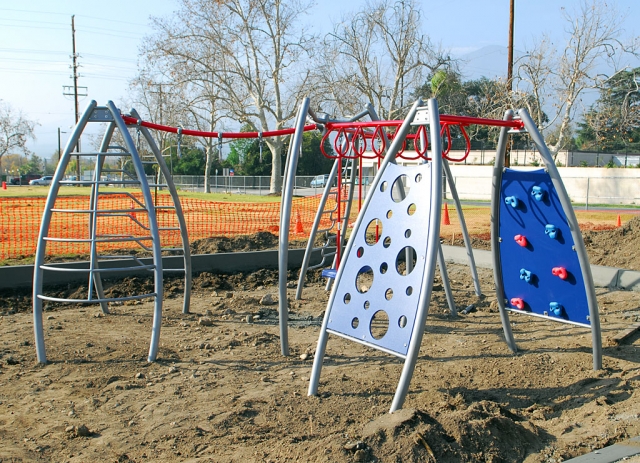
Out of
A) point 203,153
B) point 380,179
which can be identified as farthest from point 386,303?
point 203,153

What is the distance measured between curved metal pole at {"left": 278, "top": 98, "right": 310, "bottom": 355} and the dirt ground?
30 centimetres

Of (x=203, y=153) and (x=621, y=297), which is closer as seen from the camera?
(x=621, y=297)

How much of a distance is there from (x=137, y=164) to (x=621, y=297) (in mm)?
5936

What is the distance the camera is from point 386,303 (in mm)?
4309

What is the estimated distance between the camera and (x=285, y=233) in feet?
18.3

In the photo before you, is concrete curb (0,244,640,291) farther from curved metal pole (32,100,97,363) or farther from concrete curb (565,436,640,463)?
concrete curb (565,436,640,463)

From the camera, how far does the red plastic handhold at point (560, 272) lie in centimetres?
518

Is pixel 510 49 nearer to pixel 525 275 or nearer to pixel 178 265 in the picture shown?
pixel 178 265

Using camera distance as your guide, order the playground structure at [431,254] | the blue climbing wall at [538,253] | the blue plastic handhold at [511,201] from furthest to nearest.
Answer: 1. the blue plastic handhold at [511,201]
2. the blue climbing wall at [538,253]
3. the playground structure at [431,254]

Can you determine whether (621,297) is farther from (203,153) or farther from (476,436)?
(203,153)

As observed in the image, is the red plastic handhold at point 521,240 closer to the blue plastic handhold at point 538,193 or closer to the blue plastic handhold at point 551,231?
the blue plastic handhold at point 551,231

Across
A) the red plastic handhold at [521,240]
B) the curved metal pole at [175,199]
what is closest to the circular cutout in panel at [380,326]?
the red plastic handhold at [521,240]

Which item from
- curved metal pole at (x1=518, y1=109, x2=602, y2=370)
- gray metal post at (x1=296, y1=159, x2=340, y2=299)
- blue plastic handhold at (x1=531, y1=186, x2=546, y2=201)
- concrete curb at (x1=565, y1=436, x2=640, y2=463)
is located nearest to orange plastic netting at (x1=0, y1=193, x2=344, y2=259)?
gray metal post at (x1=296, y1=159, x2=340, y2=299)

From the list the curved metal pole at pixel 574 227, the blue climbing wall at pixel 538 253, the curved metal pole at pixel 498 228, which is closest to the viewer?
the curved metal pole at pixel 574 227
